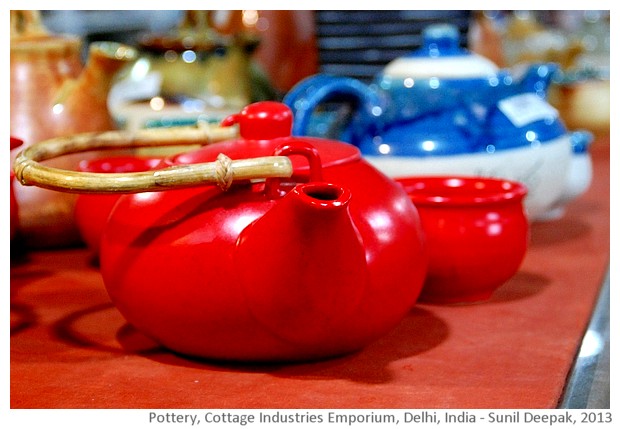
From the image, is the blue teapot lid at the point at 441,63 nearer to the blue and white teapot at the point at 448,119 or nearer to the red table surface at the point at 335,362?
the blue and white teapot at the point at 448,119

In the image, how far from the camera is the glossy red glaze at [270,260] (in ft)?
2.08

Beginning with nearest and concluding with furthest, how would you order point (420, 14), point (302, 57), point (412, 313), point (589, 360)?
point (589, 360), point (412, 313), point (302, 57), point (420, 14)

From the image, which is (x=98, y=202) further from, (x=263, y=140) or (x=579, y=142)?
(x=579, y=142)

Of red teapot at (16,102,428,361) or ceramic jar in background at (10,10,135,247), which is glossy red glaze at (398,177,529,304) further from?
ceramic jar in background at (10,10,135,247)

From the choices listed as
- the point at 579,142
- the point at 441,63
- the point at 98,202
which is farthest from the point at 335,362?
the point at 579,142

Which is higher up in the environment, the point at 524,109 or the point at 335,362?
the point at 524,109

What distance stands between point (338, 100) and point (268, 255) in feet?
1.57

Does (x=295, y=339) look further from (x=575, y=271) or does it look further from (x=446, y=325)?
(x=575, y=271)

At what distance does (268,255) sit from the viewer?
64 centimetres

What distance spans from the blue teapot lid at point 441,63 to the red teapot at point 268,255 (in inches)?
15.5

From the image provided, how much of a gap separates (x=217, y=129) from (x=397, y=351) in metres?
0.27

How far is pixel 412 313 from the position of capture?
854 mm
